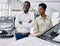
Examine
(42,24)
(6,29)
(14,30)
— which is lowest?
(14,30)

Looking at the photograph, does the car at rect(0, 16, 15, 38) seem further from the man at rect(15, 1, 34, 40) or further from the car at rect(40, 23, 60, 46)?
the car at rect(40, 23, 60, 46)

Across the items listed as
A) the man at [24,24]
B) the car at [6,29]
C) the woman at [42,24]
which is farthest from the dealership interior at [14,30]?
the man at [24,24]

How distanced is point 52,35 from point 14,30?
6.87 meters

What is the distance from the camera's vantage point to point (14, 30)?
11.0m

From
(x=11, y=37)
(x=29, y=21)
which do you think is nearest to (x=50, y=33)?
(x=29, y=21)

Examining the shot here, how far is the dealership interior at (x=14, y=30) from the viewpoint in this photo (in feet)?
12.5

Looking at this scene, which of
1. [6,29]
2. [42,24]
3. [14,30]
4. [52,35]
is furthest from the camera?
[14,30]

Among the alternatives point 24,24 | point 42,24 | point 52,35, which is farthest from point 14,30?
point 52,35

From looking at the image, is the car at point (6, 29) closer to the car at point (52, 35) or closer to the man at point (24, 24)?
the man at point (24, 24)

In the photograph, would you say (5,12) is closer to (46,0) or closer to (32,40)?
(46,0)

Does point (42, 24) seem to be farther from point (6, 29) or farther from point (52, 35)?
point (6, 29)

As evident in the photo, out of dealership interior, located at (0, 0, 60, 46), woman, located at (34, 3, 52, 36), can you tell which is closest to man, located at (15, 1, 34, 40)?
dealership interior, located at (0, 0, 60, 46)

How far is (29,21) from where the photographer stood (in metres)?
5.13

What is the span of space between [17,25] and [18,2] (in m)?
12.2
